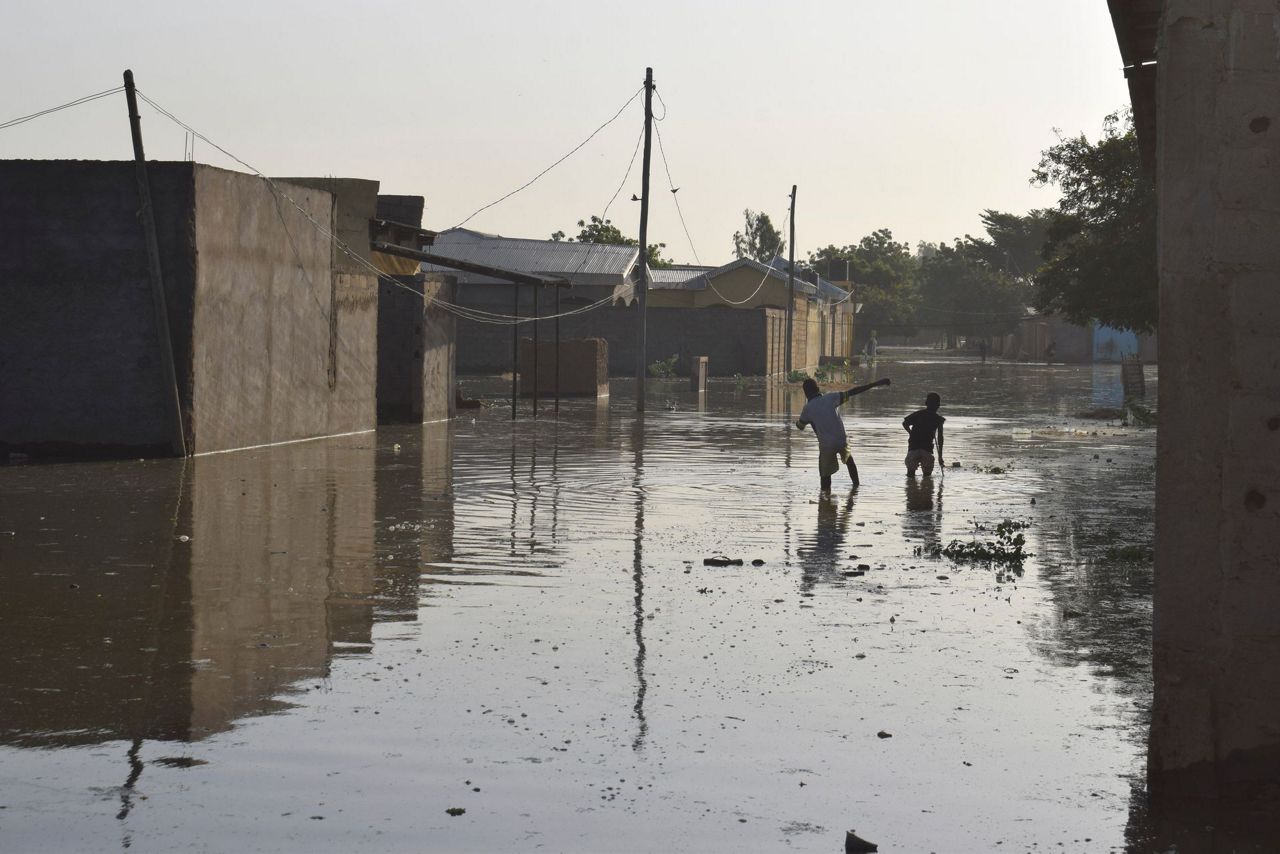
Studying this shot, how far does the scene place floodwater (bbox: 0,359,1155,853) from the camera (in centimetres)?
571

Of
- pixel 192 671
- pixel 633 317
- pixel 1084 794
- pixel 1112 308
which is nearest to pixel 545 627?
pixel 192 671

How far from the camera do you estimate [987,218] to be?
144 metres

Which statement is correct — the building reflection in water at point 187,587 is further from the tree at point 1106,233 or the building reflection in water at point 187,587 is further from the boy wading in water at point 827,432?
the tree at point 1106,233

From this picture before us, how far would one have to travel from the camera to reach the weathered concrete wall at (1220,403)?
574 cm

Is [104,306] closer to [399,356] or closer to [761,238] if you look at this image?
[399,356]

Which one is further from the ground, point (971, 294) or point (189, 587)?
point (971, 294)

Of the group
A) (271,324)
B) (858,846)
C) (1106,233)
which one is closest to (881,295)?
(1106,233)

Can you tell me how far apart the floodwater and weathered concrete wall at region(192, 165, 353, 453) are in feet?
15.0

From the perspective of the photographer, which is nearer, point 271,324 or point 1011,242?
point 271,324

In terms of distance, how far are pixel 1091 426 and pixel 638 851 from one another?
90.8ft

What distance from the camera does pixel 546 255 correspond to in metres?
70.7

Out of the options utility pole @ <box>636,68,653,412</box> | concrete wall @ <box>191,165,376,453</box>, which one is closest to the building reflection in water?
concrete wall @ <box>191,165,376,453</box>

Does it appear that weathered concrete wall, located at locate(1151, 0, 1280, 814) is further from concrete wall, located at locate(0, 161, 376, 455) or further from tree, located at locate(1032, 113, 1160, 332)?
tree, located at locate(1032, 113, 1160, 332)

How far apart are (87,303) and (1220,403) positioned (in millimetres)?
17683
